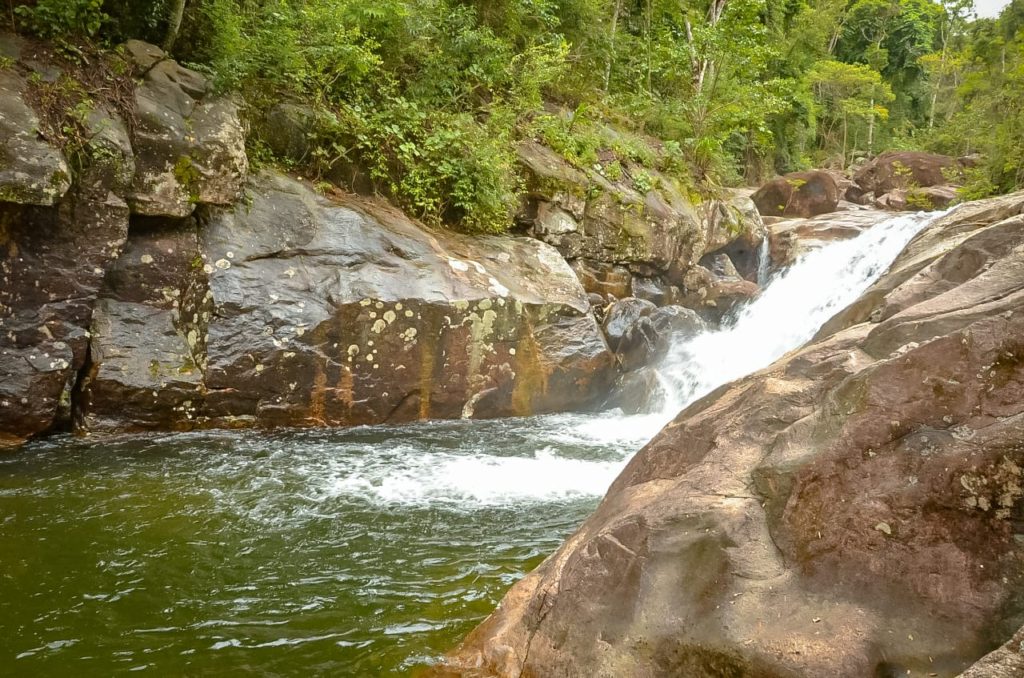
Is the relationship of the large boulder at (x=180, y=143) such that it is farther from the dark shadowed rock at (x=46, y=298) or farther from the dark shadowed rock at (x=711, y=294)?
the dark shadowed rock at (x=711, y=294)

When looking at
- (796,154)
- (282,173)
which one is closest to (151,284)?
(282,173)

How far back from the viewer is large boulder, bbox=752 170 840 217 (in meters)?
17.3

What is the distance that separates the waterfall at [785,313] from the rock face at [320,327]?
4.98 ft

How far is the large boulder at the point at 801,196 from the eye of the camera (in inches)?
682

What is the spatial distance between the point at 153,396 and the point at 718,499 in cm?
628

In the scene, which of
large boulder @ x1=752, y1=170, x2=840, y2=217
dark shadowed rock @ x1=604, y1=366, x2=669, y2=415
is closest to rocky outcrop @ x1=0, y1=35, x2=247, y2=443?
dark shadowed rock @ x1=604, y1=366, x2=669, y2=415

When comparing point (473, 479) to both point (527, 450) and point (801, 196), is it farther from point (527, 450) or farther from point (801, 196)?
point (801, 196)

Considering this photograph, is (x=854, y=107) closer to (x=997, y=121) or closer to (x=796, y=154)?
(x=796, y=154)

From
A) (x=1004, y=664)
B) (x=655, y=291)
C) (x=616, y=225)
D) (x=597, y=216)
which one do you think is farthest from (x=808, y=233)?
(x=1004, y=664)

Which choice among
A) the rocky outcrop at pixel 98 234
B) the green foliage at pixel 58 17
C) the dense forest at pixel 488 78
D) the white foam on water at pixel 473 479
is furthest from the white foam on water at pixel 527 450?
the green foliage at pixel 58 17

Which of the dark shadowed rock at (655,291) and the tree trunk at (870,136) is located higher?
the tree trunk at (870,136)

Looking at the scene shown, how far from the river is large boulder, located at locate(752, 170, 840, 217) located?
38.3 ft

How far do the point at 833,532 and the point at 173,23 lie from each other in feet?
30.6

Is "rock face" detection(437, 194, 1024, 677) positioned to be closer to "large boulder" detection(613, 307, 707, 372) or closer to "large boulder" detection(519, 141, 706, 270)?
"large boulder" detection(613, 307, 707, 372)
